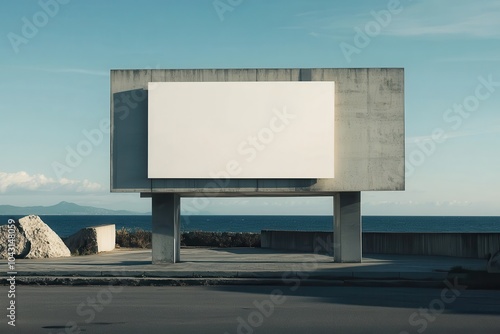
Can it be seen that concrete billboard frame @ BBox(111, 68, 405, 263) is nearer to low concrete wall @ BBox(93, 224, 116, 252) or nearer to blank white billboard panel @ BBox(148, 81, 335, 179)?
blank white billboard panel @ BBox(148, 81, 335, 179)

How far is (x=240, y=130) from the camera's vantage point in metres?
25.2

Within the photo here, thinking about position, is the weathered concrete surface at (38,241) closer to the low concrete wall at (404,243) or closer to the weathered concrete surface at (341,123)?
the weathered concrete surface at (341,123)

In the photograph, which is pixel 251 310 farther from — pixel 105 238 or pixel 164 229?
pixel 105 238

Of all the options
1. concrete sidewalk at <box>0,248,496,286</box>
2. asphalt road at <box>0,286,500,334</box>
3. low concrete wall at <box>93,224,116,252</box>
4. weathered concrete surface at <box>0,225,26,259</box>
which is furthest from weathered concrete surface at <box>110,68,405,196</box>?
low concrete wall at <box>93,224,116,252</box>


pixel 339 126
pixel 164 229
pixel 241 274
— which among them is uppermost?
pixel 339 126

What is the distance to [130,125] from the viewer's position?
2600cm

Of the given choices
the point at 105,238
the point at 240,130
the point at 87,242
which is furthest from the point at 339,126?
the point at 105,238

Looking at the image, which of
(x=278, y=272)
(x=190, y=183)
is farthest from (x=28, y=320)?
(x=190, y=183)

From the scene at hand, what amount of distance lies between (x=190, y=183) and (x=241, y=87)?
11.2 feet

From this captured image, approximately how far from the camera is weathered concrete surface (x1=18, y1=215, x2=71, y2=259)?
103 feet

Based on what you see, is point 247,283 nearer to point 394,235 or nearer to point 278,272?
point 278,272

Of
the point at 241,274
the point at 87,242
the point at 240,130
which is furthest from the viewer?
the point at 87,242

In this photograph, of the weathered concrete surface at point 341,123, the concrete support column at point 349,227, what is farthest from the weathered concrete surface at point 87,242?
the concrete support column at point 349,227

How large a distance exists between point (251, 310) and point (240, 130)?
11148 mm
